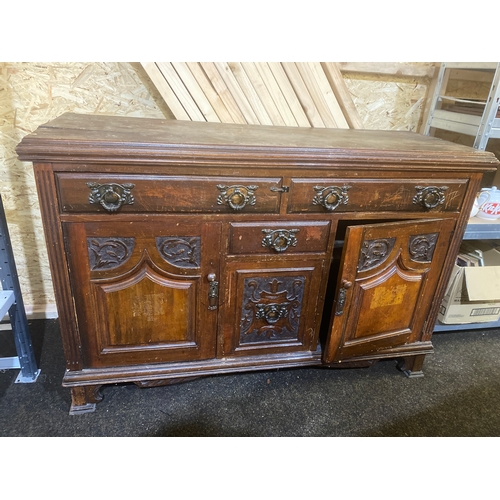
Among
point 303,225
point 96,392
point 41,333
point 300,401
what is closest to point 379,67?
point 303,225

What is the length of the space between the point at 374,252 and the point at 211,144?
66cm

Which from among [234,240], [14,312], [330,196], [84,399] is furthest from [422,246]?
[14,312]

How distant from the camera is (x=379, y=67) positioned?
1690mm

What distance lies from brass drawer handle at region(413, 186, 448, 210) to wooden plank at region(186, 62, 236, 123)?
79cm

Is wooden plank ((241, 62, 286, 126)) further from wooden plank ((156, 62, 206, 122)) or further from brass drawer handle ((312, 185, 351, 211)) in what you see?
brass drawer handle ((312, 185, 351, 211))

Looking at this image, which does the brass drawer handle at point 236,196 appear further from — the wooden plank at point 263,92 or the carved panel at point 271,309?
the wooden plank at point 263,92

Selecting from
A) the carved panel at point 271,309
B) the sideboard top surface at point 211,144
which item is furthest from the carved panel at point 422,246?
the carved panel at point 271,309

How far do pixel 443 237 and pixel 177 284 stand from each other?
0.98 metres

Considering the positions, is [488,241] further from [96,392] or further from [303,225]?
[96,392]

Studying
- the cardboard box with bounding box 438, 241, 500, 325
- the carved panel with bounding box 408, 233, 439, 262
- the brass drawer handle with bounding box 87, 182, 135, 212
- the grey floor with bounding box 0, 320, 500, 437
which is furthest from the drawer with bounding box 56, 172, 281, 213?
the cardboard box with bounding box 438, 241, 500, 325

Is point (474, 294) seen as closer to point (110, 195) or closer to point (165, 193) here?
point (165, 193)

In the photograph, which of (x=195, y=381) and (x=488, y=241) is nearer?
(x=195, y=381)

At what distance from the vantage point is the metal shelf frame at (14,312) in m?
1.30

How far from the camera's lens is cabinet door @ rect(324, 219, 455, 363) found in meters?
1.28
